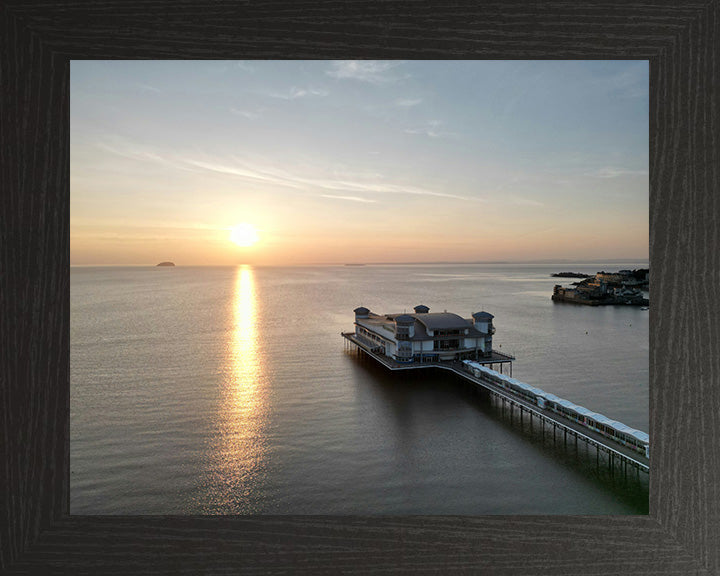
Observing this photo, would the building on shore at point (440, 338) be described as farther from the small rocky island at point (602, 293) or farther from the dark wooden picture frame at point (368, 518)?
the dark wooden picture frame at point (368, 518)

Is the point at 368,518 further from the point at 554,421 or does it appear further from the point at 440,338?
the point at 440,338

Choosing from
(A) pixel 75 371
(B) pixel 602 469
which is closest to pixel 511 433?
(B) pixel 602 469

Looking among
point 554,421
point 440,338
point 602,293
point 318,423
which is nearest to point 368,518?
point 554,421

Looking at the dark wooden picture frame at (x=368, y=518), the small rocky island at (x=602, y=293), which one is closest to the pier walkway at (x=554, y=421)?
the dark wooden picture frame at (x=368, y=518)

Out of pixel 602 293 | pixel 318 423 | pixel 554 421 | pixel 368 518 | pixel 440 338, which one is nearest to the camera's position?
pixel 368 518

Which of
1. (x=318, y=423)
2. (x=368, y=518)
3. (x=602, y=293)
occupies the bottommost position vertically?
(x=318, y=423)
